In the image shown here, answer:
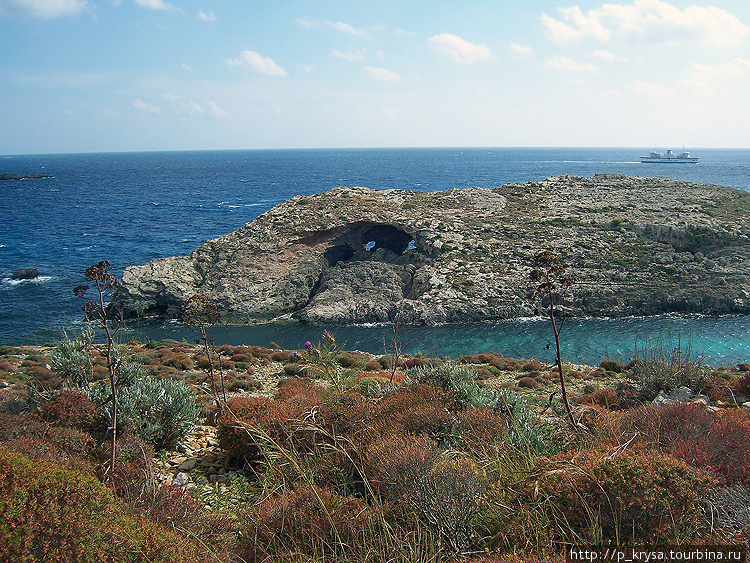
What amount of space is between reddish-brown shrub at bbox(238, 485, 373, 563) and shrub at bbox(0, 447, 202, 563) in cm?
42

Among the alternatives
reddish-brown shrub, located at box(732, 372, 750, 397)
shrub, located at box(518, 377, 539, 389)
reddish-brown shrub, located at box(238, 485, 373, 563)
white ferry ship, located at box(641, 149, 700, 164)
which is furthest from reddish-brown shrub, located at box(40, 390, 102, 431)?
white ferry ship, located at box(641, 149, 700, 164)

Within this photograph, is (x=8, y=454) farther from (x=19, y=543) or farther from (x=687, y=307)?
(x=687, y=307)

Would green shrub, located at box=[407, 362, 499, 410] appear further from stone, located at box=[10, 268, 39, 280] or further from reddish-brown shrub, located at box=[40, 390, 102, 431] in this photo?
stone, located at box=[10, 268, 39, 280]

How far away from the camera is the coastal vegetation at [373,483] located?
3088 mm

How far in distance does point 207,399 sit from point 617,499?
980cm

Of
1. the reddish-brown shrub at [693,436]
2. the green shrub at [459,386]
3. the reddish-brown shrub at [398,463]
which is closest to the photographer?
the reddish-brown shrub at [398,463]

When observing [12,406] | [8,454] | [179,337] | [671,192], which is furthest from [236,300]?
[671,192]

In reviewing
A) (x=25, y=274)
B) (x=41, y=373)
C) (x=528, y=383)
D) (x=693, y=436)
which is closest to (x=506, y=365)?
(x=528, y=383)

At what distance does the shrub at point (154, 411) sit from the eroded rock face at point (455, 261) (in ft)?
67.3

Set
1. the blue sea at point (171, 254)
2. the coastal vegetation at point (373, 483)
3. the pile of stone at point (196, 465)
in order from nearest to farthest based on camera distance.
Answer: the coastal vegetation at point (373, 483) < the pile of stone at point (196, 465) < the blue sea at point (171, 254)

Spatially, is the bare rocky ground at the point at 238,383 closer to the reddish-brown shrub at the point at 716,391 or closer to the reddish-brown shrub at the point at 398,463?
the reddish-brown shrub at the point at 716,391

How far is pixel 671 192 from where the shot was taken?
39.2 m

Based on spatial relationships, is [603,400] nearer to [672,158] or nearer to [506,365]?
[506,365]

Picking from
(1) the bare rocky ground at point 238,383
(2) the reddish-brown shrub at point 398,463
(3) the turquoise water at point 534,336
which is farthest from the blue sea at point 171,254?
(2) the reddish-brown shrub at point 398,463
